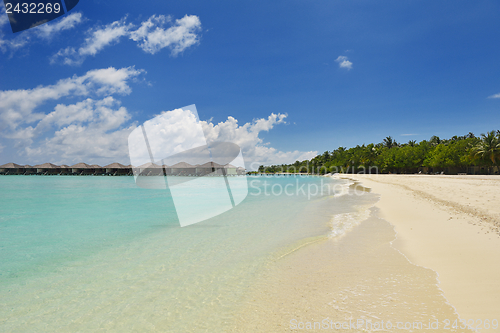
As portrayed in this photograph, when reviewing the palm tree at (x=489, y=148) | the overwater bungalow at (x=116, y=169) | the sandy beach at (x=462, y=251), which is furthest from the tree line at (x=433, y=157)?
the overwater bungalow at (x=116, y=169)

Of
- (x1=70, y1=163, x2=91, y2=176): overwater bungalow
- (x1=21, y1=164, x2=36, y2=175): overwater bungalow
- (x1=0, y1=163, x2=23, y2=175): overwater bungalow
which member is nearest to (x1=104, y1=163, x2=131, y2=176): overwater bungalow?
(x1=70, y1=163, x2=91, y2=176): overwater bungalow

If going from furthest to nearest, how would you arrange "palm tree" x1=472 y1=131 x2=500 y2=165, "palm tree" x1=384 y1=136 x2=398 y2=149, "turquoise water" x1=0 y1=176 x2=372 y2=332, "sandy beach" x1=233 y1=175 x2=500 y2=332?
"palm tree" x1=384 y1=136 x2=398 y2=149 < "palm tree" x1=472 y1=131 x2=500 y2=165 < "turquoise water" x1=0 y1=176 x2=372 y2=332 < "sandy beach" x1=233 y1=175 x2=500 y2=332

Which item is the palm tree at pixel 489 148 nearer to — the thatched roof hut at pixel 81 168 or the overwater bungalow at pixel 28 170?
the thatched roof hut at pixel 81 168

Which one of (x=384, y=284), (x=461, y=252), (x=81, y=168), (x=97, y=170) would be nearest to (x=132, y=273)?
(x=384, y=284)

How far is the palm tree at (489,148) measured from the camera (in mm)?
49344

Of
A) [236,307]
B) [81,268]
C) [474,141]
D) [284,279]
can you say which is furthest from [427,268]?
[474,141]

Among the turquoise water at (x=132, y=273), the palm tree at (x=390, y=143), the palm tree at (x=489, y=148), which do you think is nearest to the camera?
the turquoise water at (x=132, y=273)

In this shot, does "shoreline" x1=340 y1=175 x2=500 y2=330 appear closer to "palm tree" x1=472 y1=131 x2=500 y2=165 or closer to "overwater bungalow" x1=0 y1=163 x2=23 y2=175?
"palm tree" x1=472 y1=131 x2=500 y2=165

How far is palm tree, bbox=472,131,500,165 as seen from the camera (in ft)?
162

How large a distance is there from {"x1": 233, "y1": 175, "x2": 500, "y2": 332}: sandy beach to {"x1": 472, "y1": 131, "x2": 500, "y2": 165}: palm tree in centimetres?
6020

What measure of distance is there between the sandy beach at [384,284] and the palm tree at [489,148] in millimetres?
60201

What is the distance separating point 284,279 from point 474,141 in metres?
75.9

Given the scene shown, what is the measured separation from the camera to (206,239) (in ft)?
26.5

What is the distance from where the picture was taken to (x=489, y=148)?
165 ft
